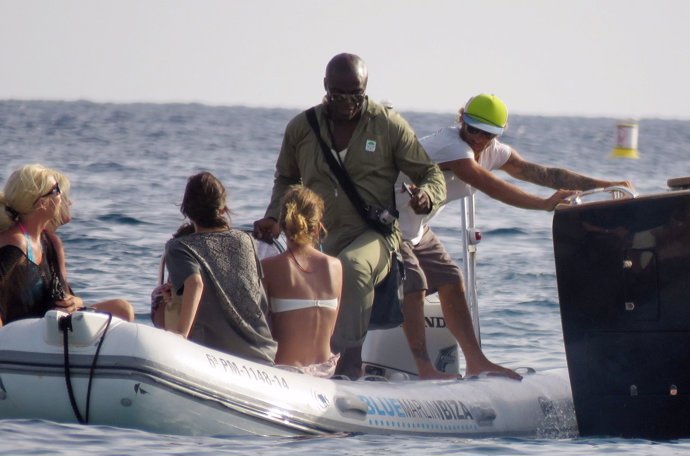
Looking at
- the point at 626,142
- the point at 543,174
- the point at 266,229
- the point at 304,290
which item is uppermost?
the point at 543,174

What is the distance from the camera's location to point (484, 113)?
285 inches

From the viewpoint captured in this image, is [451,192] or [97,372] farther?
[451,192]

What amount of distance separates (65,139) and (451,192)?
26.0m

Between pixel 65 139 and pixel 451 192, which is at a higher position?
pixel 451 192

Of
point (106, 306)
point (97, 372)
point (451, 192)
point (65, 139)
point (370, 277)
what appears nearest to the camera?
point (97, 372)

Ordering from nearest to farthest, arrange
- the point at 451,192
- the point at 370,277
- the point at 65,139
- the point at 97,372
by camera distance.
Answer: the point at 97,372 → the point at 370,277 → the point at 451,192 → the point at 65,139

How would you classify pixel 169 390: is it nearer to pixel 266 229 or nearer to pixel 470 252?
pixel 266 229

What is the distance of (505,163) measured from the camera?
7.72 m

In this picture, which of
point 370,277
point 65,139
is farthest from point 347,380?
point 65,139

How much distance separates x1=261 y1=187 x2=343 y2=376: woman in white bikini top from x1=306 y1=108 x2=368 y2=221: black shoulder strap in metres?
0.32

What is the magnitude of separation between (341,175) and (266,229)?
417 mm

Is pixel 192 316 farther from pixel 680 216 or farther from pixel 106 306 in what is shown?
pixel 680 216

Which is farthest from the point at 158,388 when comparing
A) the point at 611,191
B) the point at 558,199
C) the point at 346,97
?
the point at 611,191

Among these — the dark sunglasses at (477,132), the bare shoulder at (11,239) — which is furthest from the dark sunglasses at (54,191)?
the dark sunglasses at (477,132)
